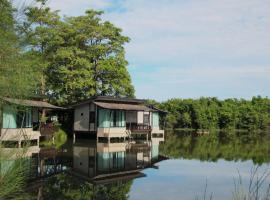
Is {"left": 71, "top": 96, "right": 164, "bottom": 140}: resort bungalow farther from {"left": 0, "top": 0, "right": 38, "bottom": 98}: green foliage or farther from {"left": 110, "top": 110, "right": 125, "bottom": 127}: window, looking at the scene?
{"left": 0, "top": 0, "right": 38, "bottom": 98}: green foliage

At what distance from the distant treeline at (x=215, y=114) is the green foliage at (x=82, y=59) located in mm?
20076

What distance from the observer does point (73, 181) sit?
14281 millimetres

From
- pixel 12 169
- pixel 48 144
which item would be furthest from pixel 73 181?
pixel 48 144

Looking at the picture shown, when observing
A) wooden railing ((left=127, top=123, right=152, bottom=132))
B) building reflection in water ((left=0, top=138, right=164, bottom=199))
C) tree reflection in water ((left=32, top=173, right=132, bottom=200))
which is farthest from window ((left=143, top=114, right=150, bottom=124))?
tree reflection in water ((left=32, top=173, right=132, bottom=200))

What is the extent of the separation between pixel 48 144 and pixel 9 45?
2092 centimetres

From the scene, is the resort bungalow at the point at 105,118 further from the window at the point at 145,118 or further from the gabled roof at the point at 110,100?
the window at the point at 145,118

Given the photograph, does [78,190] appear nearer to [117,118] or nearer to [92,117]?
[92,117]

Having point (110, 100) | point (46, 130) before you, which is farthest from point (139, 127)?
point (46, 130)

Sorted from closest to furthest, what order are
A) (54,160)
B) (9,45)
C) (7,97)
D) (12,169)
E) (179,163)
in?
(12,169), (9,45), (7,97), (54,160), (179,163)

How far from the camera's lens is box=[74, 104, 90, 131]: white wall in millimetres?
34594

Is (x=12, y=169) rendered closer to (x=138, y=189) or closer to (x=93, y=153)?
(x=138, y=189)

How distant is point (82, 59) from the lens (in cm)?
3503

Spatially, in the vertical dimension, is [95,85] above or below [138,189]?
above

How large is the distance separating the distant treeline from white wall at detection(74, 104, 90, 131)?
2316 cm
